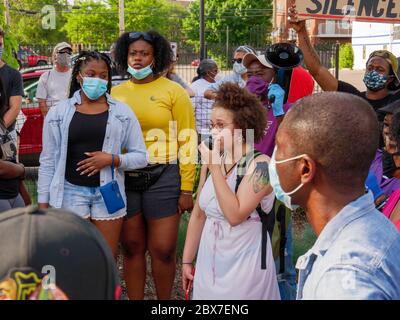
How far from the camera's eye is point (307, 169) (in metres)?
1.72

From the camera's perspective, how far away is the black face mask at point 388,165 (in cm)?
322

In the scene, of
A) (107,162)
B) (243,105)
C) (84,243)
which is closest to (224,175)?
(243,105)

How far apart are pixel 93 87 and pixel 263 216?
148 centimetres

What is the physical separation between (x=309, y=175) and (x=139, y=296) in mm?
2731

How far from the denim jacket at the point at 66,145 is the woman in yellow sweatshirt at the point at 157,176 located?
198 millimetres

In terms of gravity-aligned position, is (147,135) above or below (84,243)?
below

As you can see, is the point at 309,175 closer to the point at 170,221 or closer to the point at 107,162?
the point at 107,162

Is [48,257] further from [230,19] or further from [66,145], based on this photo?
[230,19]

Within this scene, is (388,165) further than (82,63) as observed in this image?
No

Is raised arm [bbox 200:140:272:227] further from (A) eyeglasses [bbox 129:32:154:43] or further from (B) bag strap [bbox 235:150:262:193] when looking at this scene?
(A) eyeglasses [bbox 129:32:154:43]

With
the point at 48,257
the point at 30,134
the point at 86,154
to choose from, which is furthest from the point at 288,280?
the point at 30,134

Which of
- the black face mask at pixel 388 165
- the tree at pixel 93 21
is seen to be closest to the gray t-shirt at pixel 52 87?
the black face mask at pixel 388 165

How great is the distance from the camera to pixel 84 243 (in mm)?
1111

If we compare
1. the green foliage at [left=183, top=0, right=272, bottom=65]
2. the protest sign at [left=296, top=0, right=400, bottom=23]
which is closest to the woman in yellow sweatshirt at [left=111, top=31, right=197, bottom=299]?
the protest sign at [left=296, top=0, right=400, bottom=23]
